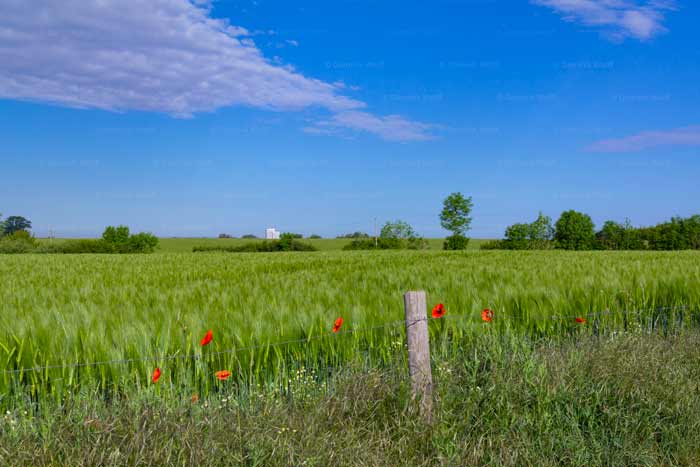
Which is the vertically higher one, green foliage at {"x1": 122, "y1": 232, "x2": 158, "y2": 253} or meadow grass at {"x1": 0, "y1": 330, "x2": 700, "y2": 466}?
green foliage at {"x1": 122, "y1": 232, "x2": 158, "y2": 253}

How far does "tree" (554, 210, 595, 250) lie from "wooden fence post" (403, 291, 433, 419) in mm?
51611

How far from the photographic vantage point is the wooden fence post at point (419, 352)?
3.33 metres

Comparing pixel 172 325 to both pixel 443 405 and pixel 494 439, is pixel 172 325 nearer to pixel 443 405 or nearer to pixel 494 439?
pixel 443 405

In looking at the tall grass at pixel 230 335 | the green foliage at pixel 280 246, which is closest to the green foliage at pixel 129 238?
the green foliage at pixel 280 246

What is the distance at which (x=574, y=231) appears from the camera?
51125 mm

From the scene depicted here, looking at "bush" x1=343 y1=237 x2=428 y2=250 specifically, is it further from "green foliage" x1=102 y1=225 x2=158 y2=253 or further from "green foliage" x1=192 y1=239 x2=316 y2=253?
"green foliage" x1=102 y1=225 x2=158 y2=253

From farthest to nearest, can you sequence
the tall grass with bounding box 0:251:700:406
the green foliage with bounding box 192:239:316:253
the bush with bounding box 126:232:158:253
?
the bush with bounding box 126:232:158:253 → the green foliage with bounding box 192:239:316:253 → the tall grass with bounding box 0:251:700:406

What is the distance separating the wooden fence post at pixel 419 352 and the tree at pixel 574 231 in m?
51.6

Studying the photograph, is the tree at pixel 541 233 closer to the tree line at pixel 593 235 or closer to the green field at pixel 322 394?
the tree line at pixel 593 235

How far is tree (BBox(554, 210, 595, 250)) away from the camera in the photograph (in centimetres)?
5059

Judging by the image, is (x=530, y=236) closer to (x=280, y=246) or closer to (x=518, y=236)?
(x=518, y=236)

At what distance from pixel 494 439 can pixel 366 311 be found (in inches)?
70.9

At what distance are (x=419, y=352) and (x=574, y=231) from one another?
52.7 m

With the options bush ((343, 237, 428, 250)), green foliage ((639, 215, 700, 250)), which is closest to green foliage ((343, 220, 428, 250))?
bush ((343, 237, 428, 250))
